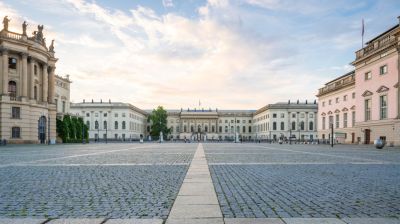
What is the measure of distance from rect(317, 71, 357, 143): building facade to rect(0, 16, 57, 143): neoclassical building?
49.3 metres

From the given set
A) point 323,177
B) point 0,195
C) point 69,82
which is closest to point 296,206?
point 323,177

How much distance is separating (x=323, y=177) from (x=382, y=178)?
184cm

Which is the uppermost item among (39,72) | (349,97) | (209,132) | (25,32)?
(25,32)

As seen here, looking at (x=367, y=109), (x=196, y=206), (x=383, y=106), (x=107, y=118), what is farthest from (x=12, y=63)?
(x=107, y=118)

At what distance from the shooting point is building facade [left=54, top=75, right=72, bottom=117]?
68.2m

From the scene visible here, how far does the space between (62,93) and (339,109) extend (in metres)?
59.5

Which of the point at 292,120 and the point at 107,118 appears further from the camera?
the point at 292,120

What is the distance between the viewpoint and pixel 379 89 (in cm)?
4666

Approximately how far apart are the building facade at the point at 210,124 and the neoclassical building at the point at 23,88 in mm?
93286

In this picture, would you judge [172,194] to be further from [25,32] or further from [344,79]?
[344,79]

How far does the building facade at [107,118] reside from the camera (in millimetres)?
116562

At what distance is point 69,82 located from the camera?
76.1 meters

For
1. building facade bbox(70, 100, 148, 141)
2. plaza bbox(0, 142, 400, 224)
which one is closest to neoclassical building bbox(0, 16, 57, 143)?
plaza bbox(0, 142, 400, 224)

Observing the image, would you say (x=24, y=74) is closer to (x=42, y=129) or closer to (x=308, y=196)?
(x=42, y=129)
